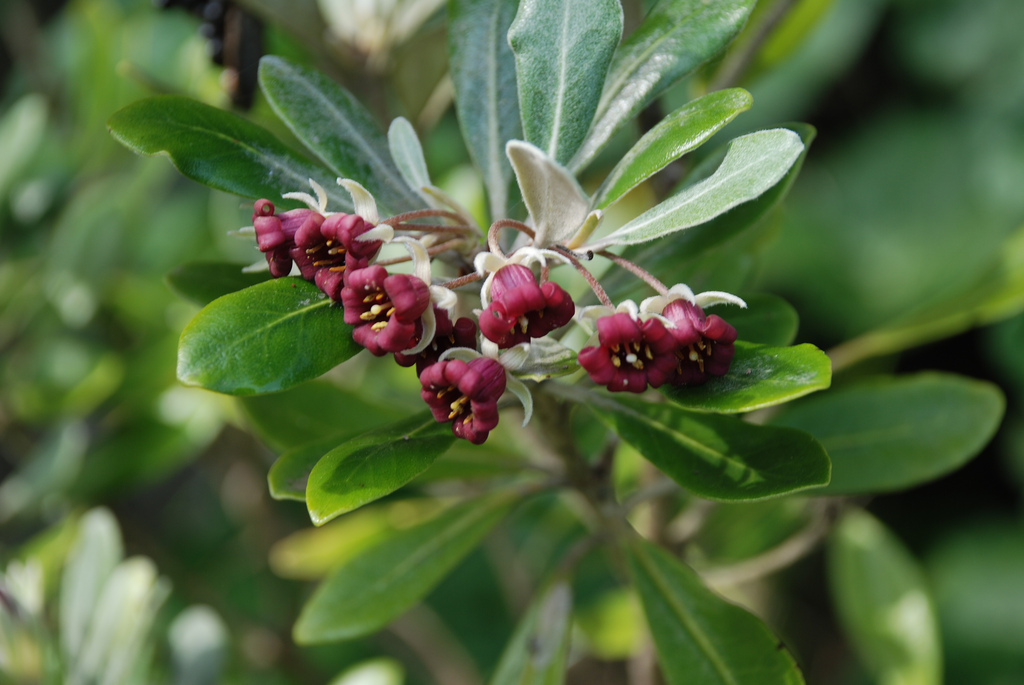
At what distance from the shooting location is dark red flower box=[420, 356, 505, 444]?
0.71 meters

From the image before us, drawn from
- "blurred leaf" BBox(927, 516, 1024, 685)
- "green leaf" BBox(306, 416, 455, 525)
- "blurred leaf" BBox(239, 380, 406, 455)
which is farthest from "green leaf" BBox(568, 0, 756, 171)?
"blurred leaf" BBox(927, 516, 1024, 685)

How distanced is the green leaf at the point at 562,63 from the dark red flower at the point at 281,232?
24 centimetres

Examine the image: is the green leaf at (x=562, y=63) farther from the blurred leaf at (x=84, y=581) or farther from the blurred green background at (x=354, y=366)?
Result: the blurred leaf at (x=84, y=581)

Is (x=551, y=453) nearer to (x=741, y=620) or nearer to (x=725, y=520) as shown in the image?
(x=741, y=620)

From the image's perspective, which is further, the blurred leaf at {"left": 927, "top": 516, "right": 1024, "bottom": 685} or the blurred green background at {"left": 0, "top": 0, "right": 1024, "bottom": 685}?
the blurred leaf at {"left": 927, "top": 516, "right": 1024, "bottom": 685}

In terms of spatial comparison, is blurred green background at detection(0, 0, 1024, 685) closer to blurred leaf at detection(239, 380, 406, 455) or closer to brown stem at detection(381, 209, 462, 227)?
blurred leaf at detection(239, 380, 406, 455)

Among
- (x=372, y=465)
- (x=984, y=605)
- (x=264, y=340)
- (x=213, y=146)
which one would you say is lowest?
(x=984, y=605)

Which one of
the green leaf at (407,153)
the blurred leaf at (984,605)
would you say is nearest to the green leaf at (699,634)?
the green leaf at (407,153)

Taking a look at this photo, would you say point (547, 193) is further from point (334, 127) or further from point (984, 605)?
point (984, 605)

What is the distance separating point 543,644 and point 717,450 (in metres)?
0.38

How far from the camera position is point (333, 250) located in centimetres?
77

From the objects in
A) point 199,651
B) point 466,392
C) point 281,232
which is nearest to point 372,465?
point 466,392

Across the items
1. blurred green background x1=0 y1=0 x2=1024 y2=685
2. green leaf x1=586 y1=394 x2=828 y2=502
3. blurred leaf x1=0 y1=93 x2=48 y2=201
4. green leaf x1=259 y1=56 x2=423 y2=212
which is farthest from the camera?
blurred leaf x1=0 y1=93 x2=48 y2=201

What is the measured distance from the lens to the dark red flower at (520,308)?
69 cm
